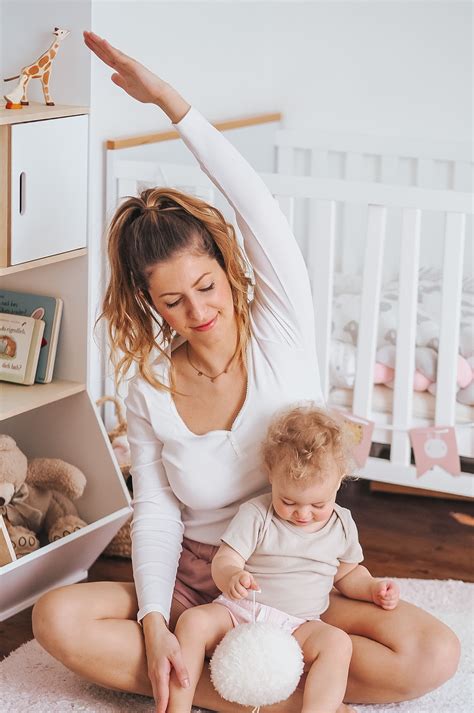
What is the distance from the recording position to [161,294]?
1604 millimetres

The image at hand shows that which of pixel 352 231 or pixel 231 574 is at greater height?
pixel 352 231

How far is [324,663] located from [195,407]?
45 centimetres

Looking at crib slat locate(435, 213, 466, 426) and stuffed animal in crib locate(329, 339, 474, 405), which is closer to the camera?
crib slat locate(435, 213, 466, 426)

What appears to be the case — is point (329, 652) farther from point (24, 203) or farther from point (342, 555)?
point (24, 203)

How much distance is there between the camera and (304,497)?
1.56 meters

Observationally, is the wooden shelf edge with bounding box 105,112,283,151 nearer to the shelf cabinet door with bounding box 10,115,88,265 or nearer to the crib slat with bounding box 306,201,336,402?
the crib slat with bounding box 306,201,336,402

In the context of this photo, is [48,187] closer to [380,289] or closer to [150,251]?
[150,251]

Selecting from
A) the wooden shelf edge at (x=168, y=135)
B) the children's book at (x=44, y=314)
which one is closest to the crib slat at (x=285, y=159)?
the wooden shelf edge at (x=168, y=135)

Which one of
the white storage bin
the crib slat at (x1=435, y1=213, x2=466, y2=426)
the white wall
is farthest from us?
the white wall

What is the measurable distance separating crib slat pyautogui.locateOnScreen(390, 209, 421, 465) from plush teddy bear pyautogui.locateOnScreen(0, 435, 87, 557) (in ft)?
2.61

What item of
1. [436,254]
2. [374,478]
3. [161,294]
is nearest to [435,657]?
[161,294]

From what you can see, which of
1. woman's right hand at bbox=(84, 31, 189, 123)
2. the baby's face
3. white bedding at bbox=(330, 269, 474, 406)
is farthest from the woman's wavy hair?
white bedding at bbox=(330, 269, 474, 406)

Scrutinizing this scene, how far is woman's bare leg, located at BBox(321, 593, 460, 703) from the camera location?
1.58 m

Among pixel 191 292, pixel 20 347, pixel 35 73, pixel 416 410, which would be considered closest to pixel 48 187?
pixel 35 73
